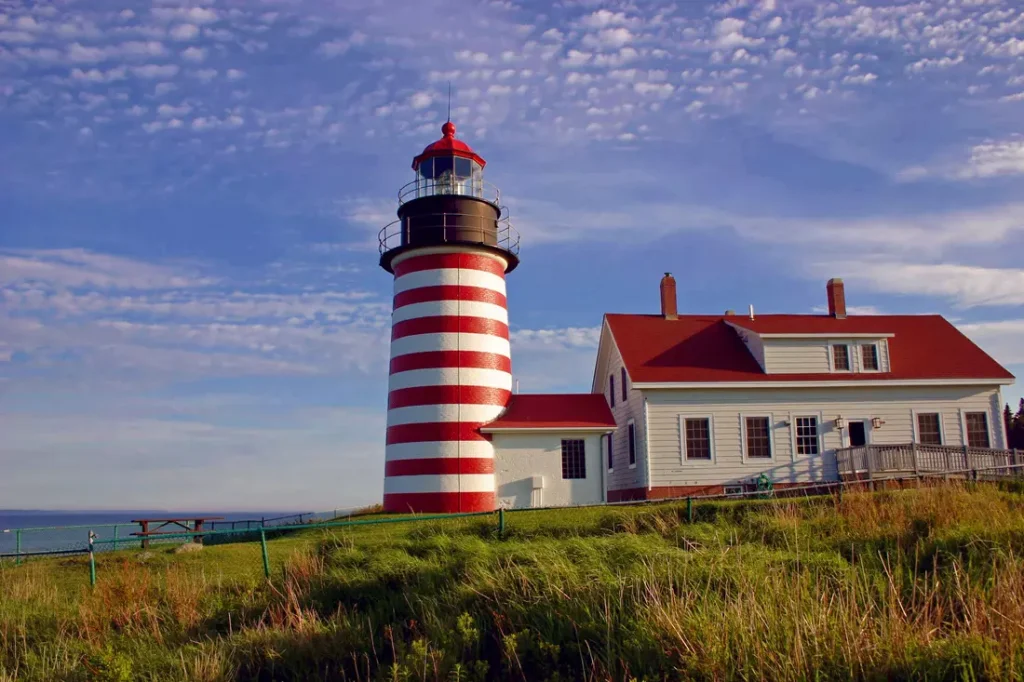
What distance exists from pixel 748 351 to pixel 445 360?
32.9 ft

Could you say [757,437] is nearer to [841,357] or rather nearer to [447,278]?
[841,357]

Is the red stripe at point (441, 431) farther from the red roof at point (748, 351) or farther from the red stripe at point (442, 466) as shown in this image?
the red roof at point (748, 351)

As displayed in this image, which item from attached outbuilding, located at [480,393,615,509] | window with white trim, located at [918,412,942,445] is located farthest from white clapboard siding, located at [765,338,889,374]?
attached outbuilding, located at [480,393,615,509]

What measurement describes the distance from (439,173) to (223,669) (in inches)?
748

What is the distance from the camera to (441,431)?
2462 cm

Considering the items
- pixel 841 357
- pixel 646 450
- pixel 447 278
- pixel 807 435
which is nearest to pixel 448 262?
pixel 447 278

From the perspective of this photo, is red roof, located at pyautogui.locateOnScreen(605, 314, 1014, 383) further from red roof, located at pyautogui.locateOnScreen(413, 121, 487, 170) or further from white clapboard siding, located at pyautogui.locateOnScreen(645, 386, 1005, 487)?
red roof, located at pyautogui.locateOnScreen(413, 121, 487, 170)

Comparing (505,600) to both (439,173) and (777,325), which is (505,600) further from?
(777,325)

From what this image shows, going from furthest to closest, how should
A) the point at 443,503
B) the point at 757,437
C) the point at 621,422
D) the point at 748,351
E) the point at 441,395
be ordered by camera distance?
the point at 621,422
the point at 748,351
the point at 757,437
the point at 441,395
the point at 443,503

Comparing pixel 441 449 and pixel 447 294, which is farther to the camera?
pixel 447 294

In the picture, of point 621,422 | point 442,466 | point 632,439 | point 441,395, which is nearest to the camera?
point 442,466

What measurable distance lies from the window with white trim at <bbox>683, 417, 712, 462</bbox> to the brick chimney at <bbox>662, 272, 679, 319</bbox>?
5.15m

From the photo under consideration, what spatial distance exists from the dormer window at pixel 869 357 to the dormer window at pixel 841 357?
1.44 feet

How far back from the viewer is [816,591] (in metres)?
7.96
